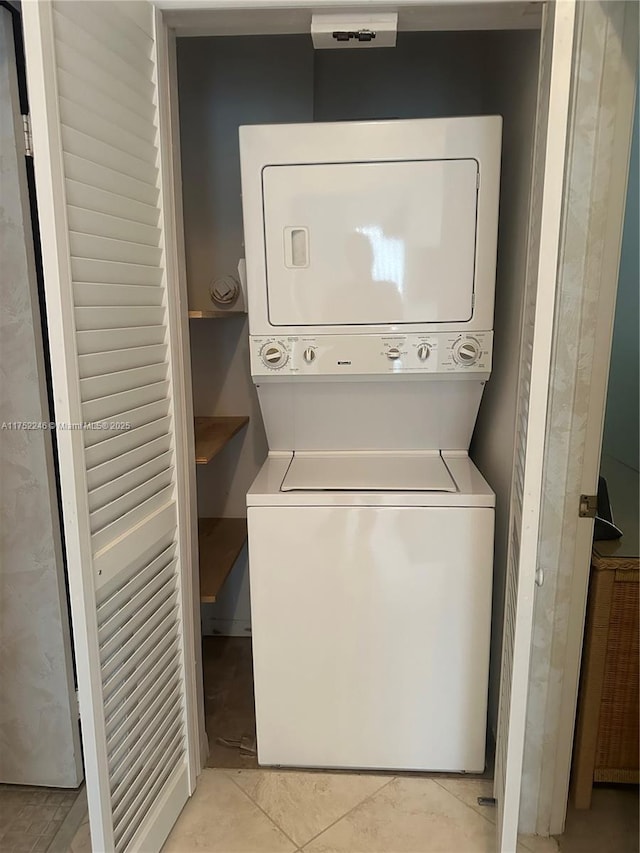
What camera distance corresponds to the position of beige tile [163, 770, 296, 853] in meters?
1.63

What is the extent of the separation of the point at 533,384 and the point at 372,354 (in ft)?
1.97

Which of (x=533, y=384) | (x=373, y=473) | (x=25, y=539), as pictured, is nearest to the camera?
(x=533, y=384)

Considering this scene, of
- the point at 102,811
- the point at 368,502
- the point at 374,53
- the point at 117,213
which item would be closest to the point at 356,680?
the point at 368,502

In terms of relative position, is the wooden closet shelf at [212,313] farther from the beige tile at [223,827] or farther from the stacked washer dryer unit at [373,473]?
the beige tile at [223,827]

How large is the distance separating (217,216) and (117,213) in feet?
3.49

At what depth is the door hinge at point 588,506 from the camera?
1431 millimetres

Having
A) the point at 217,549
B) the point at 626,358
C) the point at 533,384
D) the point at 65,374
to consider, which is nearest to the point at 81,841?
the point at 217,549

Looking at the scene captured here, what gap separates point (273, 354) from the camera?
178cm

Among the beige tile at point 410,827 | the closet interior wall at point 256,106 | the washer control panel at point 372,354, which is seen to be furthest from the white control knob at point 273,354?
the beige tile at point 410,827

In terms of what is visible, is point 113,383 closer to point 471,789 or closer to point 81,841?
point 81,841

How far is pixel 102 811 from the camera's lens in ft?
4.16

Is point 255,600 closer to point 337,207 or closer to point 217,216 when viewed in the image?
point 337,207

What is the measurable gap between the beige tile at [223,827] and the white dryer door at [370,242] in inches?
54.3

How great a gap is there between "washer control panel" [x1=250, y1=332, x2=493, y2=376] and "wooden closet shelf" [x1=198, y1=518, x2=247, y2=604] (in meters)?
0.70
